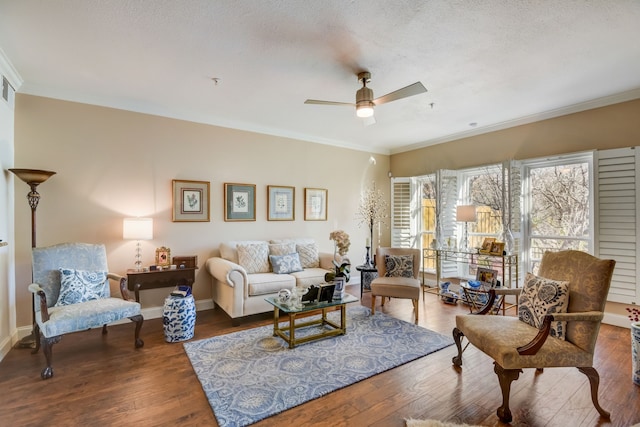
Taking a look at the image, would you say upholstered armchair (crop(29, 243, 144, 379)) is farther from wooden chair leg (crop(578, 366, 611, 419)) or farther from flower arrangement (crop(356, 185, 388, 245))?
flower arrangement (crop(356, 185, 388, 245))

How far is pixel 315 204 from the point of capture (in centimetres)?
545

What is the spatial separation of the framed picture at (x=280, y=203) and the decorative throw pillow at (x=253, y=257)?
716 mm

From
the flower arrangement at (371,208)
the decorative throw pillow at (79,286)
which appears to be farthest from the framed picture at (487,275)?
the decorative throw pillow at (79,286)

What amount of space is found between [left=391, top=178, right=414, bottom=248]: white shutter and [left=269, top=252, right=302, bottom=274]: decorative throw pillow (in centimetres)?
253

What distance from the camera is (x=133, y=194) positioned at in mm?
3859

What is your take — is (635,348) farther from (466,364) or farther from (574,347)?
(466,364)

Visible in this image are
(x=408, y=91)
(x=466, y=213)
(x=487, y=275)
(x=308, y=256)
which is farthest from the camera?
(x=308, y=256)

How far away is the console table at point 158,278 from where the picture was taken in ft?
11.6

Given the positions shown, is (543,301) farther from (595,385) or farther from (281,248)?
(281,248)

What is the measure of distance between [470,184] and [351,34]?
385 cm

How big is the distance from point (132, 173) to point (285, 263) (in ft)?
7.56

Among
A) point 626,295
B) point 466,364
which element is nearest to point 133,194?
point 466,364

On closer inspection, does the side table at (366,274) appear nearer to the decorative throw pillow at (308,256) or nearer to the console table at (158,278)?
the decorative throw pillow at (308,256)

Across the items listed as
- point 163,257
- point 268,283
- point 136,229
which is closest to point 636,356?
point 268,283
